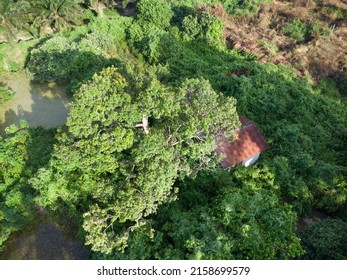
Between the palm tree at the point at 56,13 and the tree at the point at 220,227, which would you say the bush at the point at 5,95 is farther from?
the tree at the point at 220,227

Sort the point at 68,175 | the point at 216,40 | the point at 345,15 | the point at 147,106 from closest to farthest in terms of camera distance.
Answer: the point at 147,106
the point at 68,175
the point at 216,40
the point at 345,15

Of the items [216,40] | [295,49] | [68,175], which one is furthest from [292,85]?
[68,175]

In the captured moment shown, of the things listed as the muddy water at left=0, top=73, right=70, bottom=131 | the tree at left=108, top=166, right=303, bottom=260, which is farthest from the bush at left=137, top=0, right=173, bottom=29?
the tree at left=108, top=166, right=303, bottom=260

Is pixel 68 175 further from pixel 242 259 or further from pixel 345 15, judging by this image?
pixel 345 15

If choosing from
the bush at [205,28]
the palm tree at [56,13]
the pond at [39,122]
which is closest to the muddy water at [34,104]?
the pond at [39,122]

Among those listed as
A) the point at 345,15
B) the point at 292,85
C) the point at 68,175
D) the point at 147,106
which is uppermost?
the point at 345,15

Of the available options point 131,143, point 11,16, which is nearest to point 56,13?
point 11,16

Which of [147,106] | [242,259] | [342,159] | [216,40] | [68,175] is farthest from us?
[216,40]

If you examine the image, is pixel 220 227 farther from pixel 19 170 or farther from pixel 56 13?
pixel 56 13

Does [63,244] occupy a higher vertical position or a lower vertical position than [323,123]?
lower
